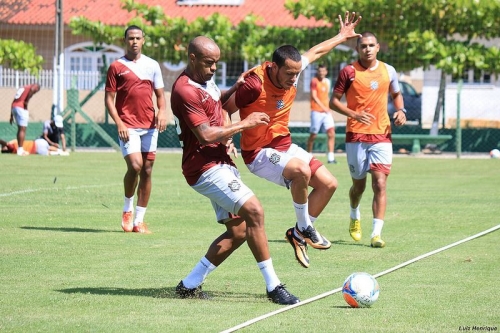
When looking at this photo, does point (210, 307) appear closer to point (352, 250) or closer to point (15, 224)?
point (352, 250)

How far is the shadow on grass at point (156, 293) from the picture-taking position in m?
7.78

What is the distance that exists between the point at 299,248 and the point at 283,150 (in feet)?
3.52

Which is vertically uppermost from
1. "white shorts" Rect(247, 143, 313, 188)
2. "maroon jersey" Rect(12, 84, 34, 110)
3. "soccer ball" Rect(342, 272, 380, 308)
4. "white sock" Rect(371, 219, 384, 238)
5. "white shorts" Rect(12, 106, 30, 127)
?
"white shorts" Rect(247, 143, 313, 188)

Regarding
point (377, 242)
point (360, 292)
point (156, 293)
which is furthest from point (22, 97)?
point (360, 292)

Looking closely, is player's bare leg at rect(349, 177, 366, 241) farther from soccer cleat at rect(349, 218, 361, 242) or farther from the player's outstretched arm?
the player's outstretched arm

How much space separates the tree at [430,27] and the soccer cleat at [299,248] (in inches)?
820

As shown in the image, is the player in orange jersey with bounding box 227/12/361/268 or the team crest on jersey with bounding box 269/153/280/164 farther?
the team crest on jersey with bounding box 269/153/280/164

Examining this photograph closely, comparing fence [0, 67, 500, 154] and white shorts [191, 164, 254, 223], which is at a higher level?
white shorts [191, 164, 254, 223]

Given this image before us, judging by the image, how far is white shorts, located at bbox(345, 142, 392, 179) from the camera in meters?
11.4

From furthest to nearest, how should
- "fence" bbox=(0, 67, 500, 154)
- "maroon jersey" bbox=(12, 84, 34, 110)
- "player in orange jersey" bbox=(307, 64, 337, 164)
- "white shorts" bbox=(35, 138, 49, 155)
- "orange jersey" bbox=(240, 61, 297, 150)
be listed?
"fence" bbox=(0, 67, 500, 154)
"maroon jersey" bbox=(12, 84, 34, 110)
"white shorts" bbox=(35, 138, 49, 155)
"player in orange jersey" bbox=(307, 64, 337, 164)
"orange jersey" bbox=(240, 61, 297, 150)

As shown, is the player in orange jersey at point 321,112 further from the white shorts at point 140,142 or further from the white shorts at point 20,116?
the white shorts at point 140,142

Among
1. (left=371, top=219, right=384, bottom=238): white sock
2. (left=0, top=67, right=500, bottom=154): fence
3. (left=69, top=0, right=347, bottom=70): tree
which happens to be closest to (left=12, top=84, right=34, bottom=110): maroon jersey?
(left=0, top=67, right=500, bottom=154): fence

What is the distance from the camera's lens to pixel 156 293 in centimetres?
796

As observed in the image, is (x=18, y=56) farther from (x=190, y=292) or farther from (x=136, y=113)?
(x=190, y=292)
